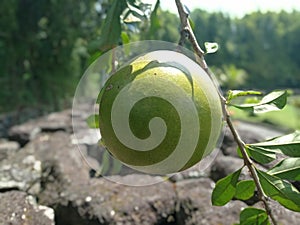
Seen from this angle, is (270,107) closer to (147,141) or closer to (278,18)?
(147,141)

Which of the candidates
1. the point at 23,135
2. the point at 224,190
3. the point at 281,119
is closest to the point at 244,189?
the point at 224,190

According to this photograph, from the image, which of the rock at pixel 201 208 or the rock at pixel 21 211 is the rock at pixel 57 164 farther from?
the rock at pixel 201 208

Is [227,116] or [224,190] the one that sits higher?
[227,116]

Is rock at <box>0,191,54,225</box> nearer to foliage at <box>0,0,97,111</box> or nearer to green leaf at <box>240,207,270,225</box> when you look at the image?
green leaf at <box>240,207,270,225</box>

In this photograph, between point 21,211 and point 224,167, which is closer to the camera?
point 21,211

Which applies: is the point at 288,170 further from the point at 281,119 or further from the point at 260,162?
the point at 281,119

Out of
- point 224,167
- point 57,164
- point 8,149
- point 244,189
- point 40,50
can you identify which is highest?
point 244,189

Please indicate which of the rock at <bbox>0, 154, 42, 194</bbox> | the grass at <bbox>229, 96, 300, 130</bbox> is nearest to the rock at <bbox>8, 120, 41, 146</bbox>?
the rock at <bbox>0, 154, 42, 194</bbox>
